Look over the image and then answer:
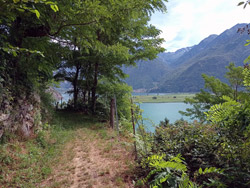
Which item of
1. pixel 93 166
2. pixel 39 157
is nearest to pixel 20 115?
pixel 39 157

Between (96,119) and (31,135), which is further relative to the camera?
(96,119)

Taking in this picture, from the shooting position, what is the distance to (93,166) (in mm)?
3412

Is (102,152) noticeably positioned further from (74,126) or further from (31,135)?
(74,126)

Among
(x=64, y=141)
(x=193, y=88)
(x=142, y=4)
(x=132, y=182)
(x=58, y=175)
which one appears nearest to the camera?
(x=132, y=182)

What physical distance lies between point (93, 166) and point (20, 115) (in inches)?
102

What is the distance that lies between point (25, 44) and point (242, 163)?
5286 millimetres

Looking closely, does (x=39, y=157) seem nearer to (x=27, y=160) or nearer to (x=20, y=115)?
(x=27, y=160)

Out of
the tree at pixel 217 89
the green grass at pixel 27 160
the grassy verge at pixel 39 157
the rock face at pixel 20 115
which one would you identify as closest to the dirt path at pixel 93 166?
the grassy verge at pixel 39 157

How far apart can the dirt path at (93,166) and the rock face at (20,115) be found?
1300 mm

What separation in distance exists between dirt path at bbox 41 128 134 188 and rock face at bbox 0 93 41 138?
130 cm

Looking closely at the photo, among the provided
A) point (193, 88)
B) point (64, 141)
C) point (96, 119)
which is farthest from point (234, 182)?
point (193, 88)

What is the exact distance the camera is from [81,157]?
3953 millimetres

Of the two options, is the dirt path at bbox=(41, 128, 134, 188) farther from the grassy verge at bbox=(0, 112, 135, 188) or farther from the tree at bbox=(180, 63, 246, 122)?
the tree at bbox=(180, 63, 246, 122)

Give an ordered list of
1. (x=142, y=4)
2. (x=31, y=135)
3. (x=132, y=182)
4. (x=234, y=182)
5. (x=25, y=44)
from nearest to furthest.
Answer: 1. (x=234, y=182)
2. (x=132, y=182)
3. (x=142, y=4)
4. (x=25, y=44)
5. (x=31, y=135)
